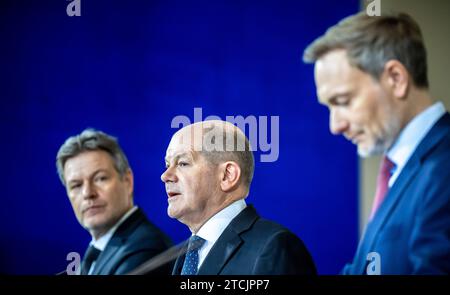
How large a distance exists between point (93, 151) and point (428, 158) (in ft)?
3.95

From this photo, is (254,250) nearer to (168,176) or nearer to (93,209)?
(168,176)

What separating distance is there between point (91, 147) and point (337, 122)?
914 mm

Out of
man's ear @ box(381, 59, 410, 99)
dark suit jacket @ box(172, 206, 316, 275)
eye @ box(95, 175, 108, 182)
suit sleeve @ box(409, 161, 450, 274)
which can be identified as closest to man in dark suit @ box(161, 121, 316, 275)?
dark suit jacket @ box(172, 206, 316, 275)

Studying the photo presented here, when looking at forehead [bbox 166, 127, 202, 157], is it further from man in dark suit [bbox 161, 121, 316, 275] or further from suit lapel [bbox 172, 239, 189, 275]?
suit lapel [bbox 172, 239, 189, 275]

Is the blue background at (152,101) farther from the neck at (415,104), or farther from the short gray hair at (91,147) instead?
the neck at (415,104)

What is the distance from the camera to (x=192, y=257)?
8.88 feet

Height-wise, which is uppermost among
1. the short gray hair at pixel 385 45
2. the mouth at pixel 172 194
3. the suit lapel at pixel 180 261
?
the short gray hair at pixel 385 45

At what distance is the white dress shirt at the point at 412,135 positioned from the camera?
2443 mm

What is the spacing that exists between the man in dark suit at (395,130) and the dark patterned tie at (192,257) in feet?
1.78

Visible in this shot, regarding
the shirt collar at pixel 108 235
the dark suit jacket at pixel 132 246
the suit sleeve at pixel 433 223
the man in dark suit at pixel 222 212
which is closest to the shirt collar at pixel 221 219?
the man in dark suit at pixel 222 212

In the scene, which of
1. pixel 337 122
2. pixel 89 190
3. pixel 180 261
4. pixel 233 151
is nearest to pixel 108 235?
pixel 89 190

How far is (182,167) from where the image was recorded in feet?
8.84

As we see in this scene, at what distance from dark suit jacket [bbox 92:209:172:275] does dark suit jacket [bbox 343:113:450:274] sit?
2.67ft
